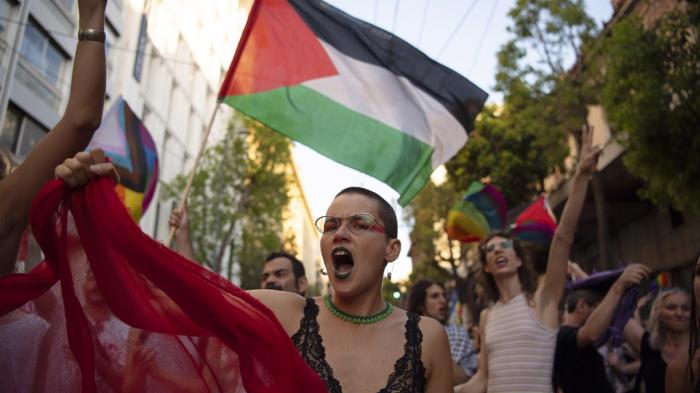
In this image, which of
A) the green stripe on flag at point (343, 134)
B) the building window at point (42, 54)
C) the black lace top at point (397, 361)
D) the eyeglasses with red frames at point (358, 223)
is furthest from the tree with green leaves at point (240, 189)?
→ the black lace top at point (397, 361)

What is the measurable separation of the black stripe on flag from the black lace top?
369 cm

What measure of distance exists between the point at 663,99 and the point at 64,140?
1056 centimetres

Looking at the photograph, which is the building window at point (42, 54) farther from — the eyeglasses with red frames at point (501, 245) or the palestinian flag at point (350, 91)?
the eyeglasses with red frames at point (501, 245)

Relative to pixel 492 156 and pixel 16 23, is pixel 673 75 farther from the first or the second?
pixel 492 156

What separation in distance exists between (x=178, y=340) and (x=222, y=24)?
36.5 m

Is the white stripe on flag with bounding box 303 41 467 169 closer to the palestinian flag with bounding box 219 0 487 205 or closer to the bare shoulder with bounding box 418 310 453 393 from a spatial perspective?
the palestinian flag with bounding box 219 0 487 205

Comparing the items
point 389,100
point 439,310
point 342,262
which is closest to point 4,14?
point 389,100

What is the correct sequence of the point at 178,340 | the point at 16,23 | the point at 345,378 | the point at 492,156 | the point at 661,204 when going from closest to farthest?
the point at 178,340
the point at 345,378
the point at 661,204
the point at 16,23
the point at 492,156

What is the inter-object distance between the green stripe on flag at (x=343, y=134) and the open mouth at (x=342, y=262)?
290 cm

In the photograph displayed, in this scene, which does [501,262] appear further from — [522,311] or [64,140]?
[64,140]

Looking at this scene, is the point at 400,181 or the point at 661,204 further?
the point at 661,204

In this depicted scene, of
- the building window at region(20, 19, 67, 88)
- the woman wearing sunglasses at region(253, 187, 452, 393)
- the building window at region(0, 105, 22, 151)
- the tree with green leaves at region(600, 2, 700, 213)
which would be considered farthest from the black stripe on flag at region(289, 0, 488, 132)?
the building window at region(20, 19, 67, 88)

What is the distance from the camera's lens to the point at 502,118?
25.9 metres

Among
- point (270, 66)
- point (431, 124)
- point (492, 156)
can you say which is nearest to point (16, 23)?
point (270, 66)
